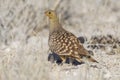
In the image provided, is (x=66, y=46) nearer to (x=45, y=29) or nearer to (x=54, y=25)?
(x=54, y=25)

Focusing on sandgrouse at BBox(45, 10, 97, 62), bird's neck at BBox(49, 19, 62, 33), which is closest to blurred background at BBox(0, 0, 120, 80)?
sandgrouse at BBox(45, 10, 97, 62)

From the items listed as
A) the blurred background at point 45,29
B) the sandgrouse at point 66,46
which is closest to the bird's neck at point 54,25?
the sandgrouse at point 66,46

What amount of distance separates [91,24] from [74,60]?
267cm

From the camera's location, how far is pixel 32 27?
11.6 meters

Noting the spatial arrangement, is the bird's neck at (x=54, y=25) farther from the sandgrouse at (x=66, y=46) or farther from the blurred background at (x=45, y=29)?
the blurred background at (x=45, y=29)

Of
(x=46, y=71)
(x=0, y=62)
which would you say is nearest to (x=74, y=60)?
(x=0, y=62)

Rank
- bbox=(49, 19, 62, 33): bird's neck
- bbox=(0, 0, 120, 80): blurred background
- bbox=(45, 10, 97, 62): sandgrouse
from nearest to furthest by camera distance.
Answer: bbox=(0, 0, 120, 80): blurred background < bbox=(45, 10, 97, 62): sandgrouse < bbox=(49, 19, 62, 33): bird's neck

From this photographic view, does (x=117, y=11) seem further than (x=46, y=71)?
Yes

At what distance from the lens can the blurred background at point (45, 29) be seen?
26.6ft

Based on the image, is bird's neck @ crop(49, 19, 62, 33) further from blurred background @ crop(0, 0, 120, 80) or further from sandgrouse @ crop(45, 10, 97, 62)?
blurred background @ crop(0, 0, 120, 80)

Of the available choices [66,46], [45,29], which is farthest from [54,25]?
[45,29]

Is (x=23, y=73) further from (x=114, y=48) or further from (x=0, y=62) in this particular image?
(x=114, y=48)

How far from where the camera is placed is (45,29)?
474 inches

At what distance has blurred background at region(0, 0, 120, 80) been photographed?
26.6 feet
